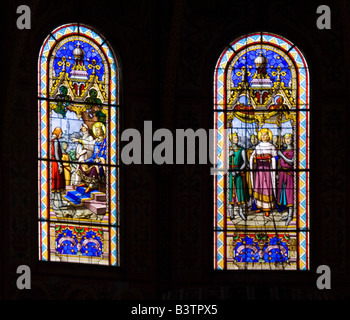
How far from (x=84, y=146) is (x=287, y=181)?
322cm

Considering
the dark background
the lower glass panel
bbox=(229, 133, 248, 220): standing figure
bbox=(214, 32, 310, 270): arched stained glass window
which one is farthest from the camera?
bbox=(229, 133, 248, 220): standing figure

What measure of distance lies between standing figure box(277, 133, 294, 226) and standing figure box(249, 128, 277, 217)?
97 millimetres

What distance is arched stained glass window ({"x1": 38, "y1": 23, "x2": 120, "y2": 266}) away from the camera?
683 inches

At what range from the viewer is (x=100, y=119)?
698 inches

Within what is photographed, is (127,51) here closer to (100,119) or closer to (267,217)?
(100,119)

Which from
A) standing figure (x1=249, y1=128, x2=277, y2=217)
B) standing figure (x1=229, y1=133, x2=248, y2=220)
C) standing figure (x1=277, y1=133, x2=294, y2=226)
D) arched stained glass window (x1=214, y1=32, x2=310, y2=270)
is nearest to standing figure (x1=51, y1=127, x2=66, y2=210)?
arched stained glass window (x1=214, y1=32, x2=310, y2=270)

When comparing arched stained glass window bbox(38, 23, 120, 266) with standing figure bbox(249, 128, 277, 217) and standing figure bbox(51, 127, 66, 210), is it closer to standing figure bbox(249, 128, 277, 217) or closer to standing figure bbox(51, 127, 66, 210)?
standing figure bbox(51, 127, 66, 210)

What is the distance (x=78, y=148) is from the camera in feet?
57.9

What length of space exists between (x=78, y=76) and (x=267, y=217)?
3681 mm

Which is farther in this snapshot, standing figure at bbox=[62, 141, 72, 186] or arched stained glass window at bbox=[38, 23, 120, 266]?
standing figure at bbox=[62, 141, 72, 186]

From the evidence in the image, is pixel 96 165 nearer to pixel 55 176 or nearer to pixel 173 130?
pixel 55 176

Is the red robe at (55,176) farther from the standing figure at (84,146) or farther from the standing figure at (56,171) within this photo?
the standing figure at (84,146)

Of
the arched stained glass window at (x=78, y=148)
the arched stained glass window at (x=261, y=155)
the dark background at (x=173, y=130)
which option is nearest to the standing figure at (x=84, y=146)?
the arched stained glass window at (x=78, y=148)
